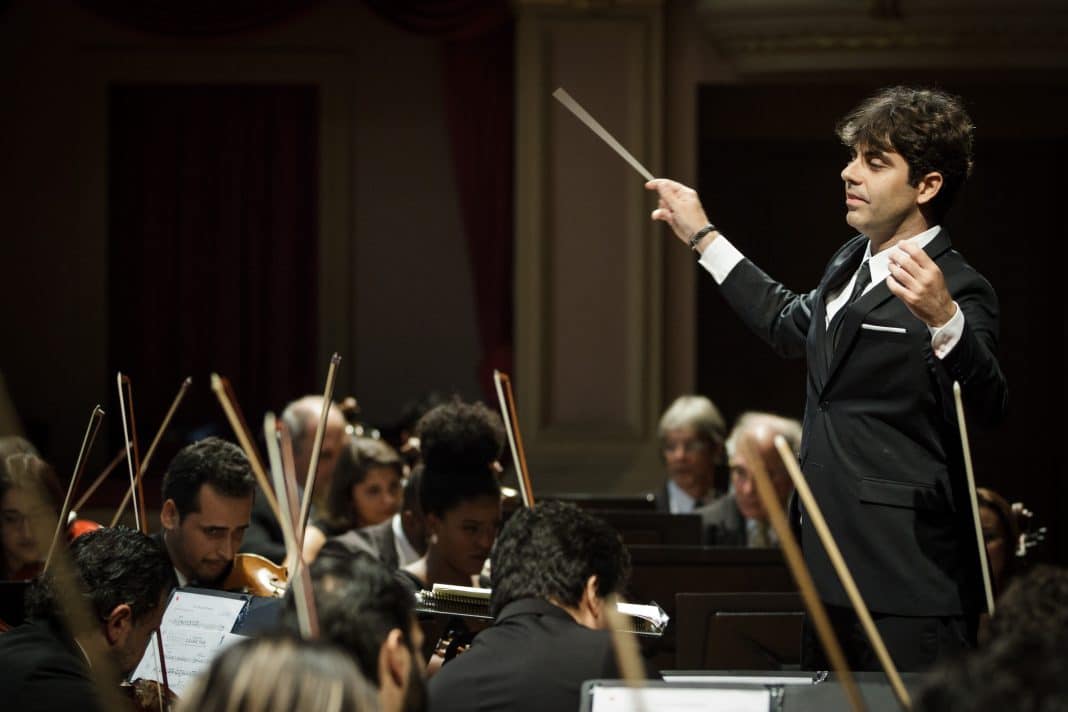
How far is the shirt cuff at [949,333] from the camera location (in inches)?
89.4

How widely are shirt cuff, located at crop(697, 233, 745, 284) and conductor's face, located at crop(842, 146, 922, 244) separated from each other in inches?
10.3

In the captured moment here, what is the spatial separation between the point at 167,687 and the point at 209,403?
5940 millimetres

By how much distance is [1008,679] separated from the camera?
3.87ft

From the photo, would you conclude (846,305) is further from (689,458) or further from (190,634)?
(689,458)

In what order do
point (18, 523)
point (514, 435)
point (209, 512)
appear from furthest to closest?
point (18, 523)
point (209, 512)
point (514, 435)

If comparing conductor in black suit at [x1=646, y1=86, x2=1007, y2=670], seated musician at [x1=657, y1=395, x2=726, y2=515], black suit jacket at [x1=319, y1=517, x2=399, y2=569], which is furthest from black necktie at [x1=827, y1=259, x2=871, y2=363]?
seated musician at [x1=657, y1=395, x2=726, y2=515]

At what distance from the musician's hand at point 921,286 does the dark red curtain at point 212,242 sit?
21.5ft

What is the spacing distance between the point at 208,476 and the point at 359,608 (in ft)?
5.28

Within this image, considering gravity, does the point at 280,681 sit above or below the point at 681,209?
below

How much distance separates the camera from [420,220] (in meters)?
8.73

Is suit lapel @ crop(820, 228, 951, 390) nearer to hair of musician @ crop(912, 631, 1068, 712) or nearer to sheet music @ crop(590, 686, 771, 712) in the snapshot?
sheet music @ crop(590, 686, 771, 712)

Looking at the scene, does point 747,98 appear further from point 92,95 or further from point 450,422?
point 450,422

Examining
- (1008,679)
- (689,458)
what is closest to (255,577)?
(689,458)

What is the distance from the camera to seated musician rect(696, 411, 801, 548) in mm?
4680
